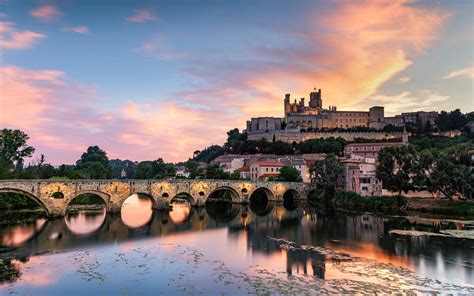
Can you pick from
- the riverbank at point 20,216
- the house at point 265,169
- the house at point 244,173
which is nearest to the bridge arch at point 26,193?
the riverbank at point 20,216

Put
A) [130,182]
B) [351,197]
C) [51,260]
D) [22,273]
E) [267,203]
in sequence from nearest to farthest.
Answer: [22,273] < [51,260] < [130,182] < [351,197] < [267,203]

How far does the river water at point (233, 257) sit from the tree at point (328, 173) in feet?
57.8

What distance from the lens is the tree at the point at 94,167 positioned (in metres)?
71.9

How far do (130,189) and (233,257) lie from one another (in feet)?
73.4

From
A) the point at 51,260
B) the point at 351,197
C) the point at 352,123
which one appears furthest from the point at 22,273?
the point at 352,123

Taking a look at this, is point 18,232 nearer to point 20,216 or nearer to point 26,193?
point 26,193

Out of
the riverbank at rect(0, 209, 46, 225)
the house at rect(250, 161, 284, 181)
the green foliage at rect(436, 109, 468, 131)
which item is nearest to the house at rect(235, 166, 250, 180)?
the house at rect(250, 161, 284, 181)

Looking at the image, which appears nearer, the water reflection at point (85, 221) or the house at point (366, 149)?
the water reflection at point (85, 221)

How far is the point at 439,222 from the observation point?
1478 inches

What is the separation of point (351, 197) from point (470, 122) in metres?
71.2

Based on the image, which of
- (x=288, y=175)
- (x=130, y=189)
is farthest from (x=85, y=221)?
(x=288, y=175)

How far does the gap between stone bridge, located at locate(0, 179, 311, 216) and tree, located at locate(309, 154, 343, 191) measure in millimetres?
3391

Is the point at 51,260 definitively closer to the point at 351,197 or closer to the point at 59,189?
the point at 59,189

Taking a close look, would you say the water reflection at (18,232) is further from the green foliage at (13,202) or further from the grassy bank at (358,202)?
the grassy bank at (358,202)
